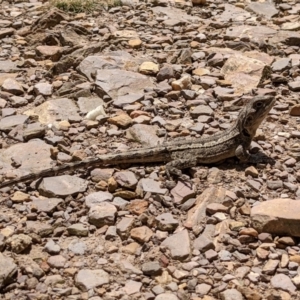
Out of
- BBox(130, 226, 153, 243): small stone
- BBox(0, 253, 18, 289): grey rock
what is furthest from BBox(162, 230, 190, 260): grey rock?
BBox(0, 253, 18, 289): grey rock

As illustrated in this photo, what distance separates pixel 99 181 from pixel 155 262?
4.37ft

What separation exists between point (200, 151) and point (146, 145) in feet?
2.18

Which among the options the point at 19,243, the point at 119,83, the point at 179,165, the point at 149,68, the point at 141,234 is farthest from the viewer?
the point at 149,68

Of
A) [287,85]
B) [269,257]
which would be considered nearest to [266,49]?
[287,85]

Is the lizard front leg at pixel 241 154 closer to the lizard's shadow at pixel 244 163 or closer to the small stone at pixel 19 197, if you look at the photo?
the lizard's shadow at pixel 244 163

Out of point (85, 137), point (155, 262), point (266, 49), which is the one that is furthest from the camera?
point (266, 49)

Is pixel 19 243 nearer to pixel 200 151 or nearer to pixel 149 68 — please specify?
pixel 200 151

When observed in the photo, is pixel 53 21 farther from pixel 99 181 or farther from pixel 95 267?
pixel 95 267

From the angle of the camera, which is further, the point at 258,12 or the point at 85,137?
the point at 258,12

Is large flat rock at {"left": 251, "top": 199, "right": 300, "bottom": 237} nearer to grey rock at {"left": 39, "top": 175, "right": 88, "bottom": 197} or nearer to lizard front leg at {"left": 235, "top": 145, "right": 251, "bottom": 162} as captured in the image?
lizard front leg at {"left": 235, "top": 145, "right": 251, "bottom": 162}

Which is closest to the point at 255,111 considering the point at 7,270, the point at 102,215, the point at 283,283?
the point at 102,215

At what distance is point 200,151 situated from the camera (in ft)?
20.2

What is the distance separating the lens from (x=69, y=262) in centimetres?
486

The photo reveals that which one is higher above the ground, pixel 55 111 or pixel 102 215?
pixel 102 215
